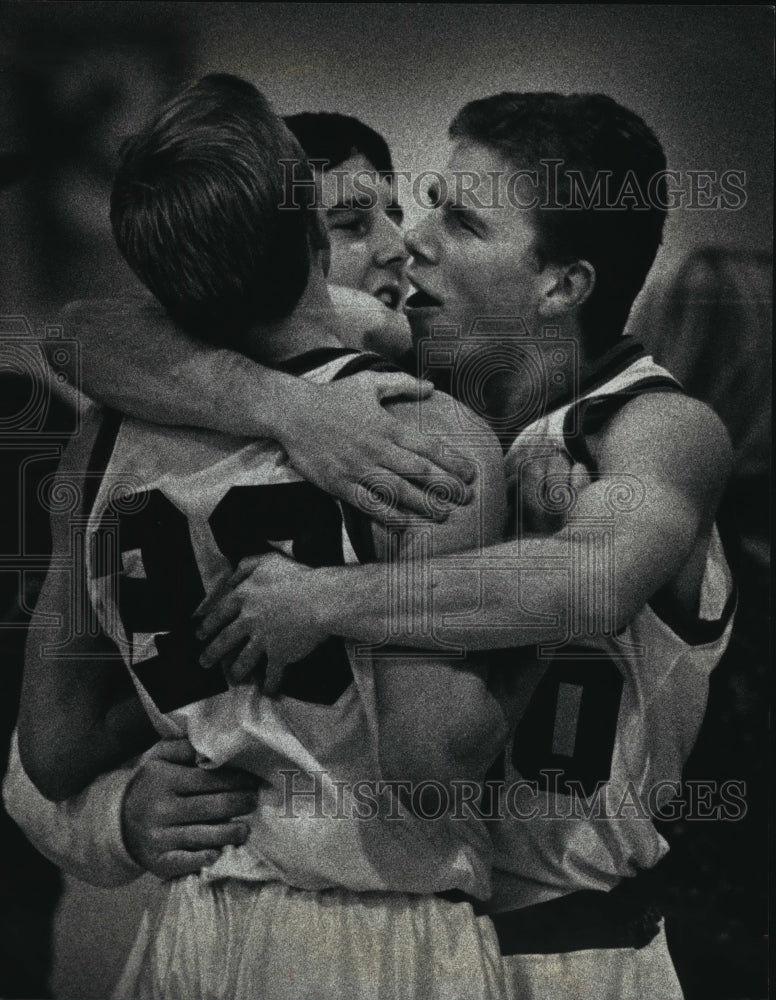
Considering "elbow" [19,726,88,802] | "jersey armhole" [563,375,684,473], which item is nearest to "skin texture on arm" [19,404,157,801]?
"elbow" [19,726,88,802]

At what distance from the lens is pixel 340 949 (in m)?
1.74

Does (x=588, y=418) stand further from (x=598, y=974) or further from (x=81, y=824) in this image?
(x=81, y=824)

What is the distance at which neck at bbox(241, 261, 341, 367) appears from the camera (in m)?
1.77

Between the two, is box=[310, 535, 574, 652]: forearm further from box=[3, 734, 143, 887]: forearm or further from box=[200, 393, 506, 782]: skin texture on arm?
box=[3, 734, 143, 887]: forearm

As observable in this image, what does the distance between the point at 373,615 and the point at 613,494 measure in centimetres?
38

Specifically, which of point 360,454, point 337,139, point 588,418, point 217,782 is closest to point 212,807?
point 217,782

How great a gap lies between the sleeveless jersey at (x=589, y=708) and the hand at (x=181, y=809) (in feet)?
1.25

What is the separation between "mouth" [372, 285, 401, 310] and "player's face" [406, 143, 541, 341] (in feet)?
0.06

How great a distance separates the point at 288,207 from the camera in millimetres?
1755

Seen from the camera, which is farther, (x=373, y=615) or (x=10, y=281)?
(x=10, y=281)

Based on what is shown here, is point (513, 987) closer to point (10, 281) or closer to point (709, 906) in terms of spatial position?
point (709, 906)

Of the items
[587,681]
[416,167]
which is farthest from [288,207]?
[587,681]

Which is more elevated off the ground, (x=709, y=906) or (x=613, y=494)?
(x=613, y=494)

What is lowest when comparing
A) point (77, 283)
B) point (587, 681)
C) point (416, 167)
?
point (587, 681)
